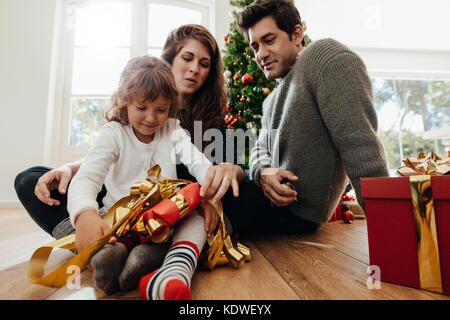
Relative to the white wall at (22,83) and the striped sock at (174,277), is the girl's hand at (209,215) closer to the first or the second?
the striped sock at (174,277)

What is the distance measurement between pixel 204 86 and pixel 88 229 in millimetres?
880

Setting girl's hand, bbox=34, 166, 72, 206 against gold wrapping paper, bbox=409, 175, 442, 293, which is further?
girl's hand, bbox=34, 166, 72, 206

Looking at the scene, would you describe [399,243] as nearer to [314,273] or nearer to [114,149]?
[314,273]

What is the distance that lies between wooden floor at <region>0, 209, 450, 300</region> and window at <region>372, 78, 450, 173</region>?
10.0 ft

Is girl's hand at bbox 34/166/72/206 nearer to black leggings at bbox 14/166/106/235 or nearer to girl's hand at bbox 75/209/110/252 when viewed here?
black leggings at bbox 14/166/106/235

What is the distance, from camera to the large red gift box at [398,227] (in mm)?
467

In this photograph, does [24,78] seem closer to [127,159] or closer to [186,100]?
[186,100]

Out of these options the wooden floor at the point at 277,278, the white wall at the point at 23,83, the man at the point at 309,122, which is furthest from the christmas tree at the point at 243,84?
the white wall at the point at 23,83

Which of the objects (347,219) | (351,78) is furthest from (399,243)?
(347,219)

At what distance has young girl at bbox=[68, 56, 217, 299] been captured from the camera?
56cm

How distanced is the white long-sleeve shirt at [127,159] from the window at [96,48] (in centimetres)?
219

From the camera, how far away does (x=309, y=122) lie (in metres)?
0.80

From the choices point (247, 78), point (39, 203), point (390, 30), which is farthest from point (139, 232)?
point (390, 30)

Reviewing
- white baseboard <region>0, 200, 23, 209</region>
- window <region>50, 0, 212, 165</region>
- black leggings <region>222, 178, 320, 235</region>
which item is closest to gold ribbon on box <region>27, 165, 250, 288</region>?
black leggings <region>222, 178, 320, 235</region>
